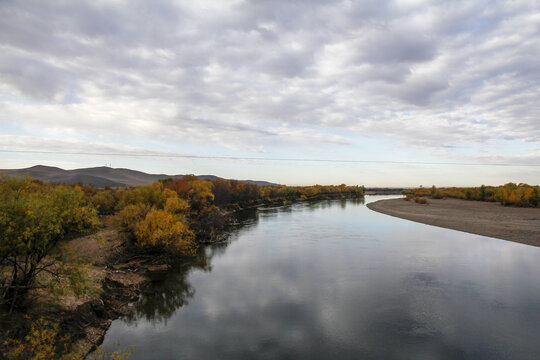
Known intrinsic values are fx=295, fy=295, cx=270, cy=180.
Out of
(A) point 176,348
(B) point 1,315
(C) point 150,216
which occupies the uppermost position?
(C) point 150,216

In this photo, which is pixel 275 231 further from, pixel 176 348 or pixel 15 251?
pixel 15 251

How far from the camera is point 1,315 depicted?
36.3ft

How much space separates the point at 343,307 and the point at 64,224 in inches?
572

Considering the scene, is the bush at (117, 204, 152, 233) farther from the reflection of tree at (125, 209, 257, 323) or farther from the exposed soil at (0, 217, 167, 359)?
the reflection of tree at (125, 209, 257, 323)

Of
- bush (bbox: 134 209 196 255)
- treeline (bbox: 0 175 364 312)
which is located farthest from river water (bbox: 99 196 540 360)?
treeline (bbox: 0 175 364 312)

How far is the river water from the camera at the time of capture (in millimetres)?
12406

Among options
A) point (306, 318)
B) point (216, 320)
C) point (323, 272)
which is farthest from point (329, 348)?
point (323, 272)

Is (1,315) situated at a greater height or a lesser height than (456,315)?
greater

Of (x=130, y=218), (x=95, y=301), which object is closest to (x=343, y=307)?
(x=95, y=301)

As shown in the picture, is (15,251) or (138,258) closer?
(15,251)

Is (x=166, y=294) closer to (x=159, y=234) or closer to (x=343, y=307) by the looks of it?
(x=159, y=234)

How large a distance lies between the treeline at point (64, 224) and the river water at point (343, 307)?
12.5 ft

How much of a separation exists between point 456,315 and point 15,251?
65.9 ft

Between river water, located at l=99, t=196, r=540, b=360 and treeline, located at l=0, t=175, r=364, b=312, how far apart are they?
381cm
